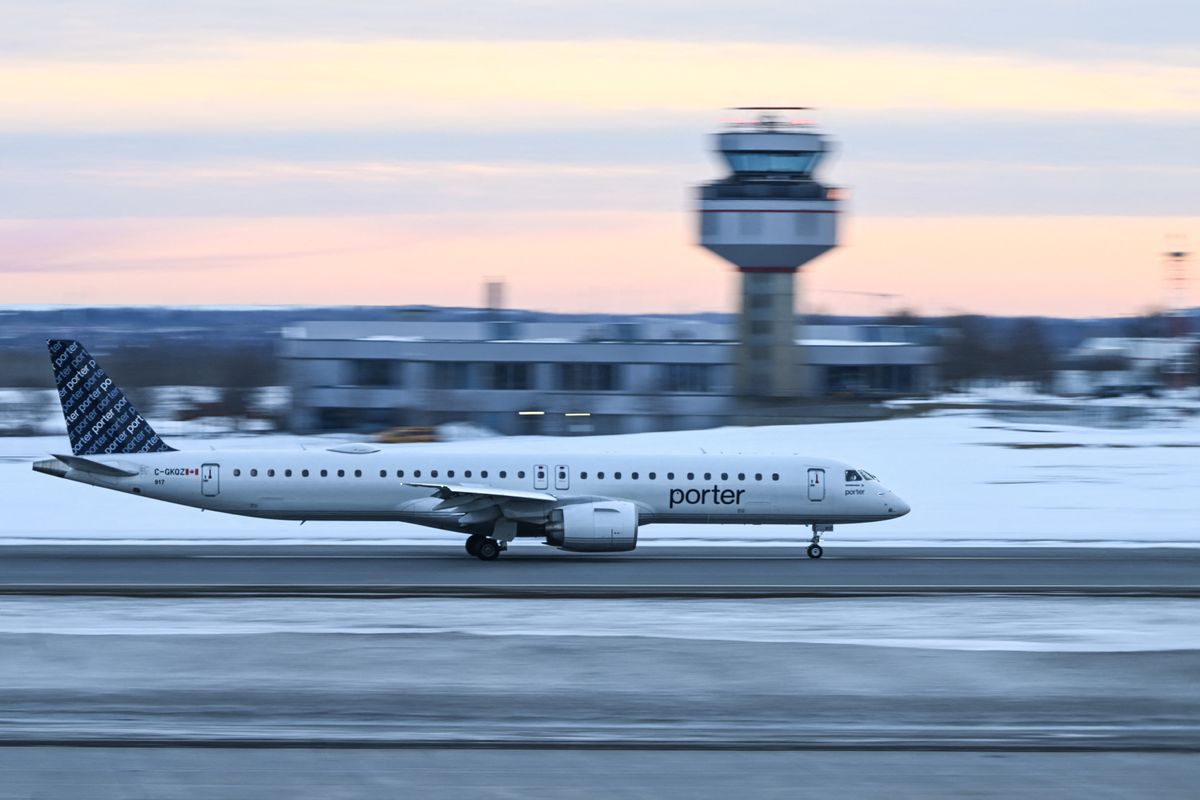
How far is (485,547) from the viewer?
105ft

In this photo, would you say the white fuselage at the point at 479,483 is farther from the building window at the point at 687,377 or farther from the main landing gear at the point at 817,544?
the building window at the point at 687,377

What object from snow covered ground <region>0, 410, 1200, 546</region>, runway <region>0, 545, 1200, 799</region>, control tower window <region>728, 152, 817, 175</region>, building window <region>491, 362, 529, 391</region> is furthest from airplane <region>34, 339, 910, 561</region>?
building window <region>491, 362, 529, 391</region>

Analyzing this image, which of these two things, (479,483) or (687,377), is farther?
(687,377)

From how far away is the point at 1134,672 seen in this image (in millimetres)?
19062

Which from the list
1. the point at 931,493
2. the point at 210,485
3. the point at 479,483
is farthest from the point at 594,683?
the point at 931,493

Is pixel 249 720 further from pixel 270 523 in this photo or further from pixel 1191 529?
pixel 1191 529

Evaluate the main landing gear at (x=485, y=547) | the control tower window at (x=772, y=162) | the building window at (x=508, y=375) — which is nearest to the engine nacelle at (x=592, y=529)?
the main landing gear at (x=485, y=547)

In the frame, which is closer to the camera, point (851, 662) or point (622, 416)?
point (851, 662)

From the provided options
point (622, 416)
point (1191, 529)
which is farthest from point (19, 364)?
point (1191, 529)

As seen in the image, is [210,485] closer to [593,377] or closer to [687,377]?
[593,377]

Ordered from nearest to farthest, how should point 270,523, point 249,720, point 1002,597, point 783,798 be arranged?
point 783,798 → point 249,720 → point 1002,597 → point 270,523

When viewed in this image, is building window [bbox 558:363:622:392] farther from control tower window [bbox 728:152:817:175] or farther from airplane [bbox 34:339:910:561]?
airplane [bbox 34:339:910:561]

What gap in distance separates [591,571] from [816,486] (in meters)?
6.65

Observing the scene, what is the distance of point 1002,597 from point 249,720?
14.4 meters
